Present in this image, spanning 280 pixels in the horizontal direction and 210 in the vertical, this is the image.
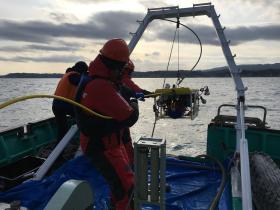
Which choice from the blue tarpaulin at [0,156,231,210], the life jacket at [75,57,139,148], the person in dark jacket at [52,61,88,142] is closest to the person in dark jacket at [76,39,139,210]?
the life jacket at [75,57,139,148]

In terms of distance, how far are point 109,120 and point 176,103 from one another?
3206 mm

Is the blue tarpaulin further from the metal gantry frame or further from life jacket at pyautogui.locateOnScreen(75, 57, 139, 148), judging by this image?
life jacket at pyautogui.locateOnScreen(75, 57, 139, 148)

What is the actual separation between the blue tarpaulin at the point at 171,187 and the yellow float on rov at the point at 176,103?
37.0 inches

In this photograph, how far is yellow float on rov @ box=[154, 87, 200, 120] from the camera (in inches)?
250

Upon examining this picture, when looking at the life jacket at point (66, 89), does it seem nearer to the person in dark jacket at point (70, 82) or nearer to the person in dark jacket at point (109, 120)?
the person in dark jacket at point (70, 82)

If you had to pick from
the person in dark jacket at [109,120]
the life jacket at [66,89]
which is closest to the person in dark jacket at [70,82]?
the life jacket at [66,89]

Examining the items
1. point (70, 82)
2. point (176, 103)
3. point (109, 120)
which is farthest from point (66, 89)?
point (109, 120)

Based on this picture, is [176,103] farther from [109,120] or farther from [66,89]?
[109,120]

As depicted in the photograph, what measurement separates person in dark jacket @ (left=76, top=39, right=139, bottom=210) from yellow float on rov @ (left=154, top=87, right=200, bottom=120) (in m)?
2.65

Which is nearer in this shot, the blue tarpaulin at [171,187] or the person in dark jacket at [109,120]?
the person in dark jacket at [109,120]

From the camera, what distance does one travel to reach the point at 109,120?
139 inches

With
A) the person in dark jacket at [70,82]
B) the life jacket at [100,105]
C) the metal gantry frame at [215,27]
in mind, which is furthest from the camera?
the person in dark jacket at [70,82]

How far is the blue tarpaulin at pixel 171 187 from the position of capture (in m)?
4.80

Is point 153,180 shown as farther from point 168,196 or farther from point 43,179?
point 43,179
